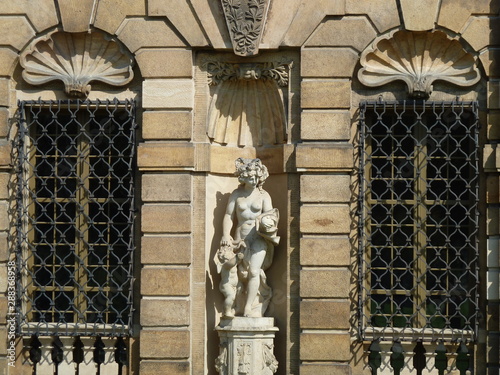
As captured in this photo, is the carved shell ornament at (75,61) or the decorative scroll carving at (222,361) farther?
the carved shell ornament at (75,61)

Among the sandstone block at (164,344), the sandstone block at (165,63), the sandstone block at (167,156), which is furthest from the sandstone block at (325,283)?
the sandstone block at (165,63)

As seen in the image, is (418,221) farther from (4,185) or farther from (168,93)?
(4,185)

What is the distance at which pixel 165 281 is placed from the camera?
14734 mm

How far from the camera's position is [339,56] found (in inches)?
579

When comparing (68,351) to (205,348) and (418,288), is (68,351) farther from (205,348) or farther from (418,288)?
(418,288)

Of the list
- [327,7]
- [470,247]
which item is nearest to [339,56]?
[327,7]

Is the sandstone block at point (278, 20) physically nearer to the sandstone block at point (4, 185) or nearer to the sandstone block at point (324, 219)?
the sandstone block at point (324, 219)

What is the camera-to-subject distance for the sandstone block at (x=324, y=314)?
47.9 ft

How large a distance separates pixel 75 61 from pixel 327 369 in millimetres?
4664

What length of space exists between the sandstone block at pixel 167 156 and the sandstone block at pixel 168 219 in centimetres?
46

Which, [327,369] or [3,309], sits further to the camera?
[3,309]

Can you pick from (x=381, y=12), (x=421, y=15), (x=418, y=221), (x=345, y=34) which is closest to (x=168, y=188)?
(x=345, y=34)

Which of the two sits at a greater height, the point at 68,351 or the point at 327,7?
the point at 327,7

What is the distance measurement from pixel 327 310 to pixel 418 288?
44.2 inches
